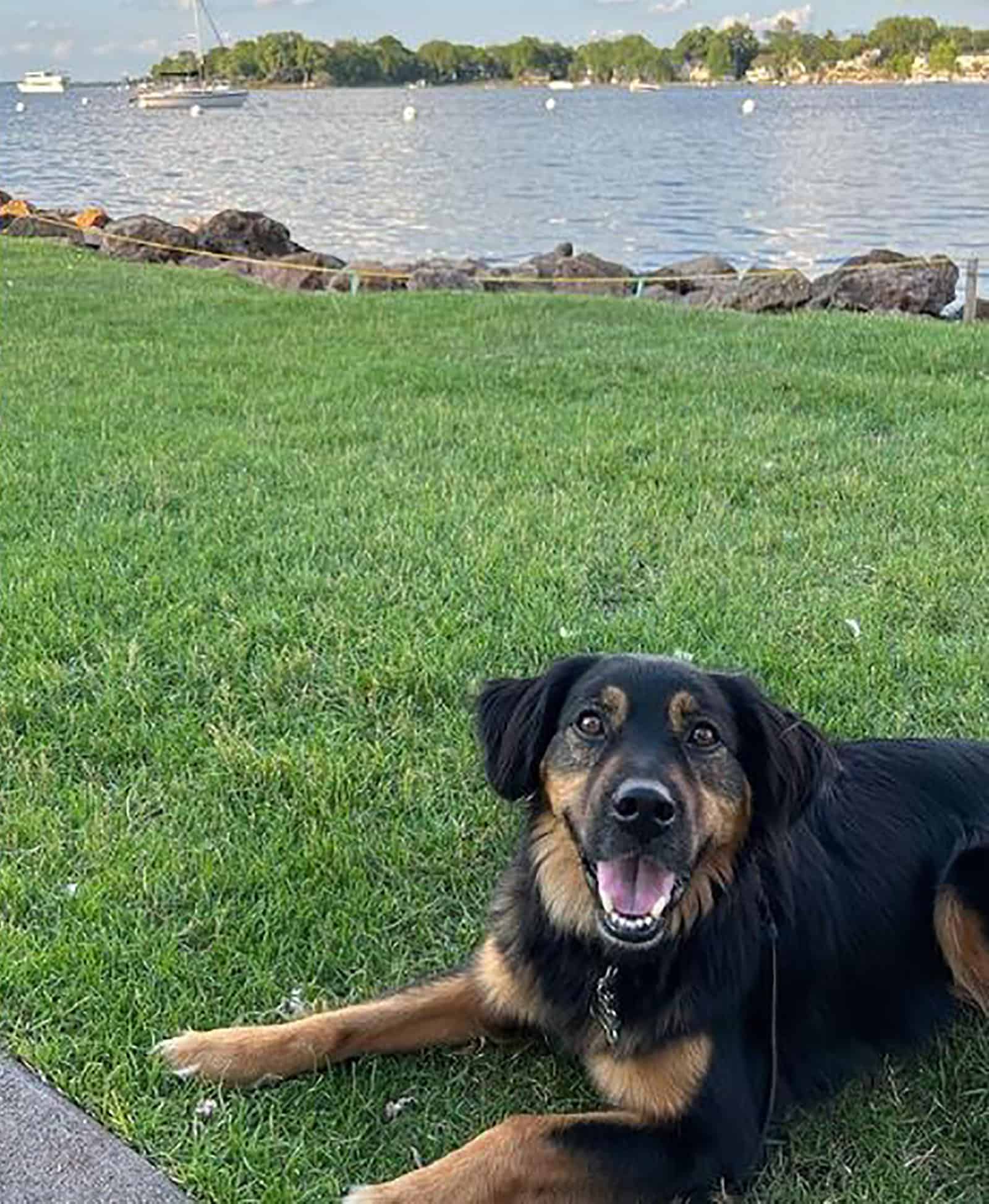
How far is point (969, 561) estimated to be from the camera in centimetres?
595

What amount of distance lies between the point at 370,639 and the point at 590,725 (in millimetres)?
2281

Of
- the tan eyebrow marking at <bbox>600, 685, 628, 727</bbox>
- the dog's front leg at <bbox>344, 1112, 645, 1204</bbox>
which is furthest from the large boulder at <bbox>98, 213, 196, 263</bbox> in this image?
the dog's front leg at <bbox>344, 1112, 645, 1204</bbox>

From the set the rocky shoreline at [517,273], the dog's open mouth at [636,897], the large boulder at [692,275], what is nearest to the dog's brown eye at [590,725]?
the dog's open mouth at [636,897]

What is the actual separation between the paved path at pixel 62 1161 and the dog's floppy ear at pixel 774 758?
1421 mm

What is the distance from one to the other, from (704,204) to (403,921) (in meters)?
34.1

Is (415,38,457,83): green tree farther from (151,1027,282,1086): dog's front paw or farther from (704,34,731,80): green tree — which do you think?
(151,1027,282,1086): dog's front paw

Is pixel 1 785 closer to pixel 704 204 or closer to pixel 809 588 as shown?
pixel 809 588

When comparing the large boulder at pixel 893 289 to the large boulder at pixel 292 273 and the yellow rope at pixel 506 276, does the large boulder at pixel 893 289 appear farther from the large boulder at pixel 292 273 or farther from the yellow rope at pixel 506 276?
the large boulder at pixel 292 273

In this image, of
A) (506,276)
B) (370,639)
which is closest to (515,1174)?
(370,639)

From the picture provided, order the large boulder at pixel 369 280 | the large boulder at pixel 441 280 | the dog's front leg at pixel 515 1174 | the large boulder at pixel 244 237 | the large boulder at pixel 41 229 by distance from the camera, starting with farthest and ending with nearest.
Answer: the large boulder at pixel 41 229 → the large boulder at pixel 244 237 → the large boulder at pixel 441 280 → the large boulder at pixel 369 280 → the dog's front leg at pixel 515 1174

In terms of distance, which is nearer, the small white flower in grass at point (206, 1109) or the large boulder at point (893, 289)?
the small white flower in grass at point (206, 1109)

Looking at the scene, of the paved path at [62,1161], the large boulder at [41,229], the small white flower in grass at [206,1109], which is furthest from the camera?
the large boulder at [41,229]

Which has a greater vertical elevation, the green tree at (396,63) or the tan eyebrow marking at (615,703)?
the tan eyebrow marking at (615,703)

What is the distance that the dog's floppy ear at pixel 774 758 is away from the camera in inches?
112
